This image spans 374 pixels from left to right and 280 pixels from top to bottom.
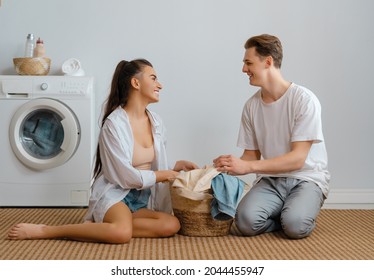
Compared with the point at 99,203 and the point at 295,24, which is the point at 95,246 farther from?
the point at 295,24

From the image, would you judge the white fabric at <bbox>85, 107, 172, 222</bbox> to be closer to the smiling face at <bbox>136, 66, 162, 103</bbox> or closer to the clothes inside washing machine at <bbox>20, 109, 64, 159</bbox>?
the smiling face at <bbox>136, 66, 162, 103</bbox>

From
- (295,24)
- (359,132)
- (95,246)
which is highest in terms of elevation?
(295,24)

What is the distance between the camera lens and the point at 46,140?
4016mm

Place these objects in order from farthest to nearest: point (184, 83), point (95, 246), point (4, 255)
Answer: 1. point (184, 83)
2. point (95, 246)
3. point (4, 255)

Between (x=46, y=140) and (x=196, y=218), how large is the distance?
131 centimetres

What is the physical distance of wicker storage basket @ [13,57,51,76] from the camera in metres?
4.06

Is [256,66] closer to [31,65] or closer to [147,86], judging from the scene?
[147,86]

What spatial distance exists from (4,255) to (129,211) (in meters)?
0.60

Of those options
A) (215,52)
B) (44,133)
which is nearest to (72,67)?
(44,133)

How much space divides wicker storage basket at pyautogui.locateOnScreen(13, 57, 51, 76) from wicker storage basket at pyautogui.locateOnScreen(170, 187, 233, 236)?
139 centimetres

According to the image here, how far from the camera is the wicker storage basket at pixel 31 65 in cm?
406

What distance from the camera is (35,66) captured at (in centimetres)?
407

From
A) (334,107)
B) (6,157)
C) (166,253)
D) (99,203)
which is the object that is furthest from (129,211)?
→ (334,107)

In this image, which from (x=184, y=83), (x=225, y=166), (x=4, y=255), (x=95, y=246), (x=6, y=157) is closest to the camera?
(x=4, y=255)
